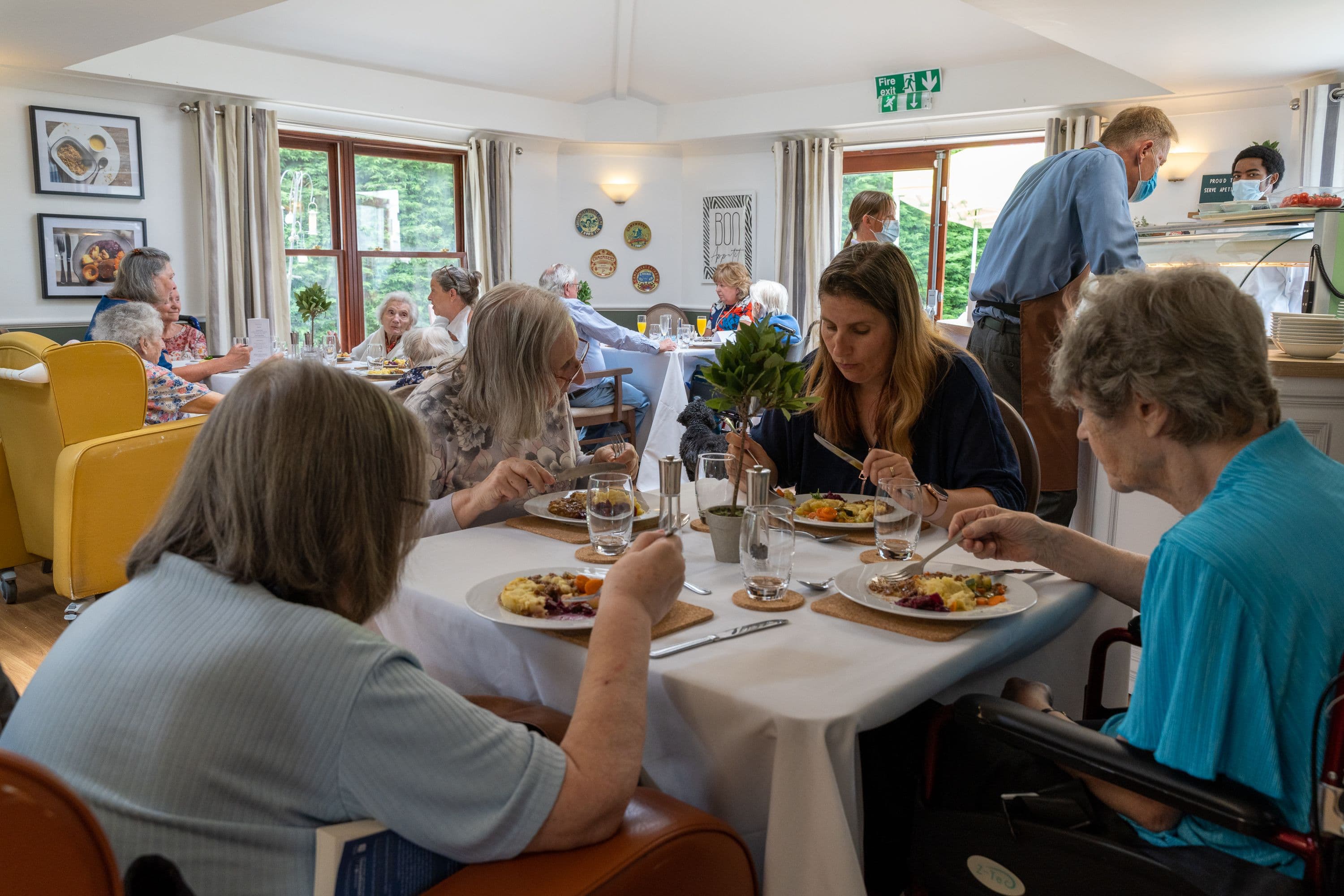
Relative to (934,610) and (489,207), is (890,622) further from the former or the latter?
(489,207)

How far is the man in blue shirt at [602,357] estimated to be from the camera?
19.0ft

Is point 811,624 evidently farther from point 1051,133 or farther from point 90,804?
point 1051,133

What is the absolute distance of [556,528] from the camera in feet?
6.49

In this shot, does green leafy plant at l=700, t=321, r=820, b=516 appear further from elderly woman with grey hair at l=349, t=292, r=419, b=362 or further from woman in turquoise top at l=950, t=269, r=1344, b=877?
elderly woman with grey hair at l=349, t=292, r=419, b=362

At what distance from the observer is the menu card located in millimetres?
5129

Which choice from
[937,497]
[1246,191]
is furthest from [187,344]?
[1246,191]

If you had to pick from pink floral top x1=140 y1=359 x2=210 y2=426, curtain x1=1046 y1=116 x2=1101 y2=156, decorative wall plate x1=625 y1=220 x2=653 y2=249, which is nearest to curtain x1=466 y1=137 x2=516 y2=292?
decorative wall plate x1=625 y1=220 x2=653 y2=249

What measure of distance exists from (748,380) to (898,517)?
0.34m

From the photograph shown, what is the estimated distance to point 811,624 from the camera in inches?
55.1

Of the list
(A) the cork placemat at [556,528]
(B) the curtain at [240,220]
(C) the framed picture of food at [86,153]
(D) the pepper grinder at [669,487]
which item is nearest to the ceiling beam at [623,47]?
(B) the curtain at [240,220]

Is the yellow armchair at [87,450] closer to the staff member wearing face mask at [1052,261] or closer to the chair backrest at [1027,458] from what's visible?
the chair backrest at [1027,458]

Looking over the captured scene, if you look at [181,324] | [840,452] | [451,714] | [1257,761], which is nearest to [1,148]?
[181,324]

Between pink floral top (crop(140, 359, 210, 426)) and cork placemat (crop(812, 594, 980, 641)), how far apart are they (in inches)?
132

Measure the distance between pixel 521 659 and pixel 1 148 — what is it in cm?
699
